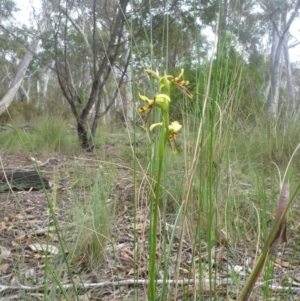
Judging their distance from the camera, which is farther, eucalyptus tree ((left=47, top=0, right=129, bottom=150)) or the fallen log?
eucalyptus tree ((left=47, top=0, right=129, bottom=150))

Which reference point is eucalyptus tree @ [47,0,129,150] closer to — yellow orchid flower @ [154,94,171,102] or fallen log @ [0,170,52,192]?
fallen log @ [0,170,52,192]

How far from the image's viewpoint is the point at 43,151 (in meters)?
3.74

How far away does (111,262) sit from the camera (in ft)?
4.36

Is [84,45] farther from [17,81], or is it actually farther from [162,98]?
[162,98]

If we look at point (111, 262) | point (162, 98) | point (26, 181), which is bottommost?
point (111, 262)

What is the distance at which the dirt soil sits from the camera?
0.88 meters

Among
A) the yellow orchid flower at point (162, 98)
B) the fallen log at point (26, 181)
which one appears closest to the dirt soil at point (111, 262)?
the fallen log at point (26, 181)

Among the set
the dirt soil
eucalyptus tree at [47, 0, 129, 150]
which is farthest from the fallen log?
eucalyptus tree at [47, 0, 129, 150]

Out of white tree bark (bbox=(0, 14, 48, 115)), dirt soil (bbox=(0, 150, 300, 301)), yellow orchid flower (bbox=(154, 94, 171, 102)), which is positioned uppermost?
white tree bark (bbox=(0, 14, 48, 115))

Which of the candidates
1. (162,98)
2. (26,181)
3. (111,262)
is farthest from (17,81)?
(162,98)

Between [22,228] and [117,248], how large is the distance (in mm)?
500

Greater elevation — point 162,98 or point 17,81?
point 17,81

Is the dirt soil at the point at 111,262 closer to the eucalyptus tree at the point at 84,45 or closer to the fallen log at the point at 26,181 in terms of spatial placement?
the fallen log at the point at 26,181

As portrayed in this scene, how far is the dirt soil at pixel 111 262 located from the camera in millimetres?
880
